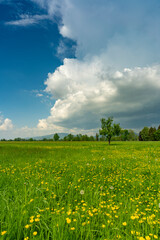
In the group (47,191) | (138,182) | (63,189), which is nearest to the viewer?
(47,191)

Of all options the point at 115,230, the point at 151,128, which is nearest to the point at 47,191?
the point at 115,230

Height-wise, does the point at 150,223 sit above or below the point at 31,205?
below

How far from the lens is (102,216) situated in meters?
3.04

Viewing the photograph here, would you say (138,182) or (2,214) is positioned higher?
(2,214)

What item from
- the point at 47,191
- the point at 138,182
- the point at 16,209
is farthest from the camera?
the point at 138,182

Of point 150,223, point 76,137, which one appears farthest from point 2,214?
point 76,137

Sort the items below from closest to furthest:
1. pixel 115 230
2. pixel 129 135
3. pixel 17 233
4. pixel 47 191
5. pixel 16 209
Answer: pixel 17 233, pixel 115 230, pixel 16 209, pixel 47 191, pixel 129 135

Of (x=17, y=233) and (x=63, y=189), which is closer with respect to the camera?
(x=17, y=233)

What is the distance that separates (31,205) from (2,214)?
2.03ft

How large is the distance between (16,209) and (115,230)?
226 centimetres

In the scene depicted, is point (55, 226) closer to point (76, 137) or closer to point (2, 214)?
point (2, 214)

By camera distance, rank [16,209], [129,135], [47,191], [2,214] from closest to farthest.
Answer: [2,214] < [16,209] < [47,191] < [129,135]

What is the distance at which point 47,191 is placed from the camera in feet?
14.6

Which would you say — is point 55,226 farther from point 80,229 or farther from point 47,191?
point 47,191
